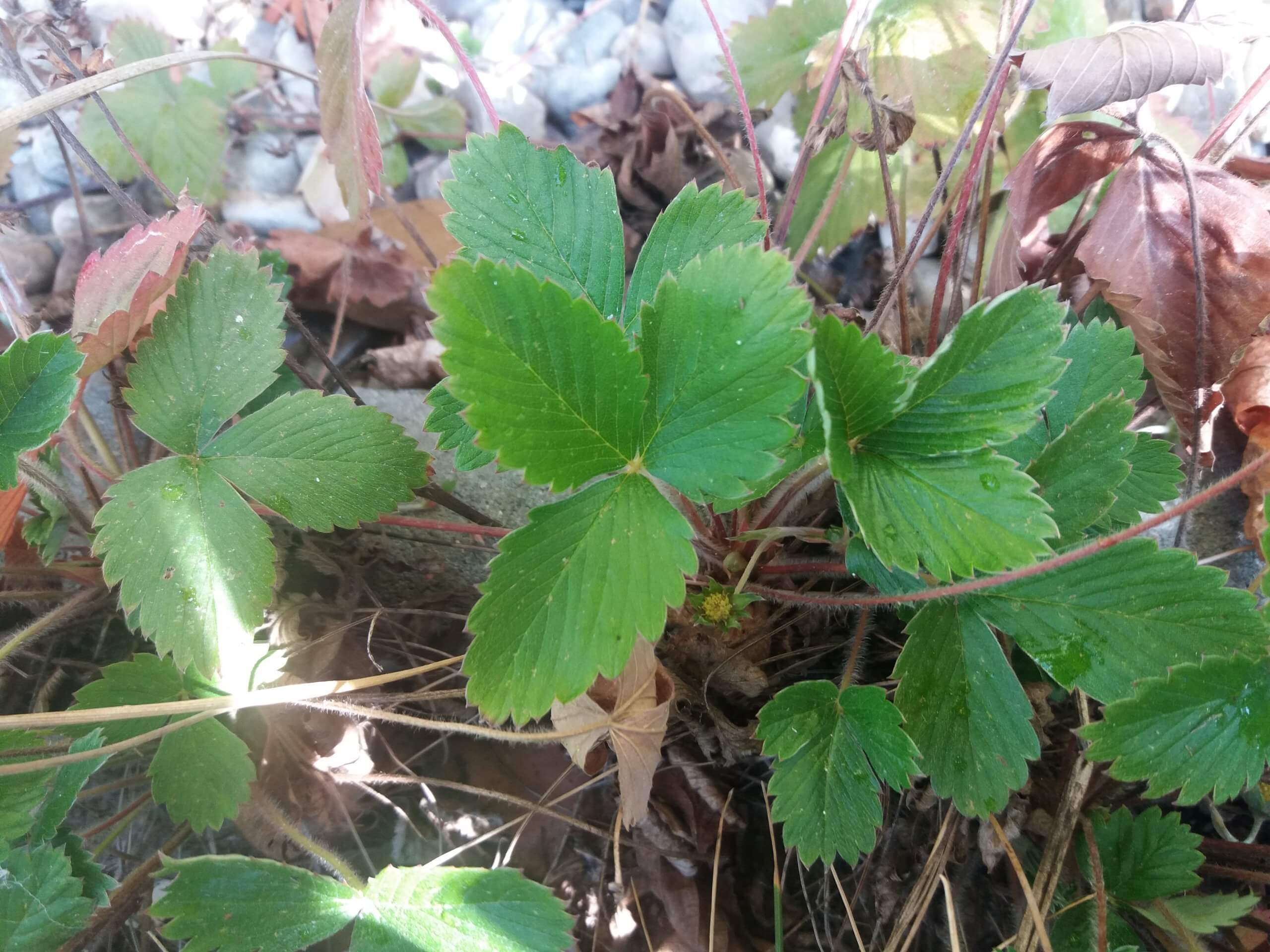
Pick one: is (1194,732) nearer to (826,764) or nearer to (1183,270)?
(826,764)

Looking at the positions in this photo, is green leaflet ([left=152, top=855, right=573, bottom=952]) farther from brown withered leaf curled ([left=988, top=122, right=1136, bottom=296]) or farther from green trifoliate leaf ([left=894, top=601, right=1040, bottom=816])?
brown withered leaf curled ([left=988, top=122, right=1136, bottom=296])

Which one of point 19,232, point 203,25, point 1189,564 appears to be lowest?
point 1189,564

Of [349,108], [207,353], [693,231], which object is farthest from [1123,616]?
[349,108]

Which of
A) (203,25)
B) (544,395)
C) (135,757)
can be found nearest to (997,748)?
(544,395)

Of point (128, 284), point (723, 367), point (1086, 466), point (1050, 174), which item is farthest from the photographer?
point (1050, 174)

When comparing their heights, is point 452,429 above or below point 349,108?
below

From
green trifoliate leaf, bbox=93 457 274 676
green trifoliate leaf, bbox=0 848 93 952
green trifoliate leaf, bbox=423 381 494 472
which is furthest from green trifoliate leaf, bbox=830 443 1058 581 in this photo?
green trifoliate leaf, bbox=0 848 93 952

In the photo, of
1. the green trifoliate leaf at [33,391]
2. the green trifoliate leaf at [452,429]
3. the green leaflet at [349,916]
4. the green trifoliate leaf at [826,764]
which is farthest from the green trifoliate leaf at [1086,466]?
the green trifoliate leaf at [33,391]

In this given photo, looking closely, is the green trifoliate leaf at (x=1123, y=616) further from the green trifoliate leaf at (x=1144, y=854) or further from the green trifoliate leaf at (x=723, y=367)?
the green trifoliate leaf at (x=723, y=367)

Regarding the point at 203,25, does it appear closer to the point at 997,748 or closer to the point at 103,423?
the point at 103,423
